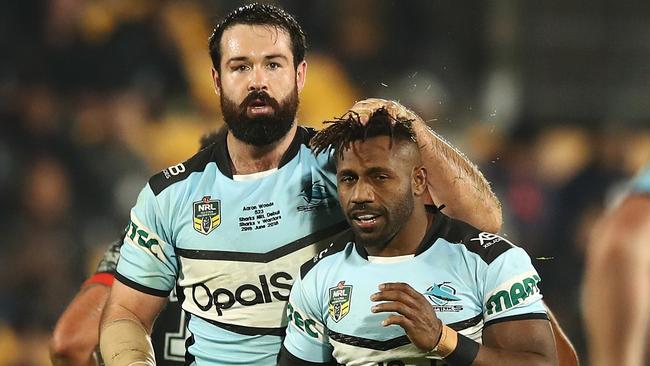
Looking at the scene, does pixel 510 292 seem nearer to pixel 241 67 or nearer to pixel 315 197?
pixel 315 197

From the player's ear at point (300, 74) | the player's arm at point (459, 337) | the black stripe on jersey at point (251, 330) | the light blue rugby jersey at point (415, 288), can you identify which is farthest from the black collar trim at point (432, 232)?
the player's ear at point (300, 74)

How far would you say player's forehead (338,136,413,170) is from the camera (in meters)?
2.66

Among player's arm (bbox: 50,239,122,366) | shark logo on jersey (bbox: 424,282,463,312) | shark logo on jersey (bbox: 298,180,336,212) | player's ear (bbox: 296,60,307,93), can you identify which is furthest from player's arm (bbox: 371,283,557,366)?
player's arm (bbox: 50,239,122,366)

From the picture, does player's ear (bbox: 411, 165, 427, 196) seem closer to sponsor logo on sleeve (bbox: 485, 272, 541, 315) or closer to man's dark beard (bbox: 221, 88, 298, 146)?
sponsor logo on sleeve (bbox: 485, 272, 541, 315)

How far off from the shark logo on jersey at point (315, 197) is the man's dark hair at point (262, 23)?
1.13 feet

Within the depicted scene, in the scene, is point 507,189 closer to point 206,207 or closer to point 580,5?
point 580,5

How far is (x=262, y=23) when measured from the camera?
10.1ft

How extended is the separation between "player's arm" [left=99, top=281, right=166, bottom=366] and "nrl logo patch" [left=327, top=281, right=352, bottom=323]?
0.59 meters

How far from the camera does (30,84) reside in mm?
6527

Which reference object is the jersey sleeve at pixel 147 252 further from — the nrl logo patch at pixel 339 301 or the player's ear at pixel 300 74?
the nrl logo patch at pixel 339 301

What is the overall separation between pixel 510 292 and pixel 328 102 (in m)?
3.80

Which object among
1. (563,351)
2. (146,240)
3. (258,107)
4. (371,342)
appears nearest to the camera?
(371,342)

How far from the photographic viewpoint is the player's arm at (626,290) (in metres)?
4.20

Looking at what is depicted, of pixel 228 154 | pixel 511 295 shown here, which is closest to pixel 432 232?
pixel 511 295
